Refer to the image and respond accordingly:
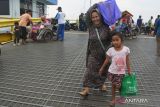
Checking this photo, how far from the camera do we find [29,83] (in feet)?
21.3

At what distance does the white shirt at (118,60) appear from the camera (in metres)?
4.92

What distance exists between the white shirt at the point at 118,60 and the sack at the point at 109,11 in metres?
0.60

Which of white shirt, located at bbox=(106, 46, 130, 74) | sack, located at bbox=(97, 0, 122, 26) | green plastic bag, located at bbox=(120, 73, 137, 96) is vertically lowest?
green plastic bag, located at bbox=(120, 73, 137, 96)

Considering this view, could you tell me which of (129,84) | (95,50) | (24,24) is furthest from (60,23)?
(129,84)

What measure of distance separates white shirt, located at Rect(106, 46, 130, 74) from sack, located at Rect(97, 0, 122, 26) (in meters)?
0.60

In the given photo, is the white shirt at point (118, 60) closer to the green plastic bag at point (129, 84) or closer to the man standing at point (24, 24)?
the green plastic bag at point (129, 84)

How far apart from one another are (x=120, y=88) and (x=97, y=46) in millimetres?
857

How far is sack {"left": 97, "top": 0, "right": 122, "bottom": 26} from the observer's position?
5.35 meters

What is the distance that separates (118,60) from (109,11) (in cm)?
90

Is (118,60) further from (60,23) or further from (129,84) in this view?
(60,23)

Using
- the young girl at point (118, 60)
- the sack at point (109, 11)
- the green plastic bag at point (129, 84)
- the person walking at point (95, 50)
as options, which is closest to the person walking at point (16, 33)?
the person walking at point (95, 50)

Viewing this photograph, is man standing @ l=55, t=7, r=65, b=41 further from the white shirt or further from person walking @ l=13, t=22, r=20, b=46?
the white shirt

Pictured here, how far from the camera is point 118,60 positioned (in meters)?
4.92

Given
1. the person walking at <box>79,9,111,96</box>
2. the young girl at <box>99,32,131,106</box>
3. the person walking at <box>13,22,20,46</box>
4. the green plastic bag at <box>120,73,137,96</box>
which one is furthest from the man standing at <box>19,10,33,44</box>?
the green plastic bag at <box>120,73,137,96</box>
